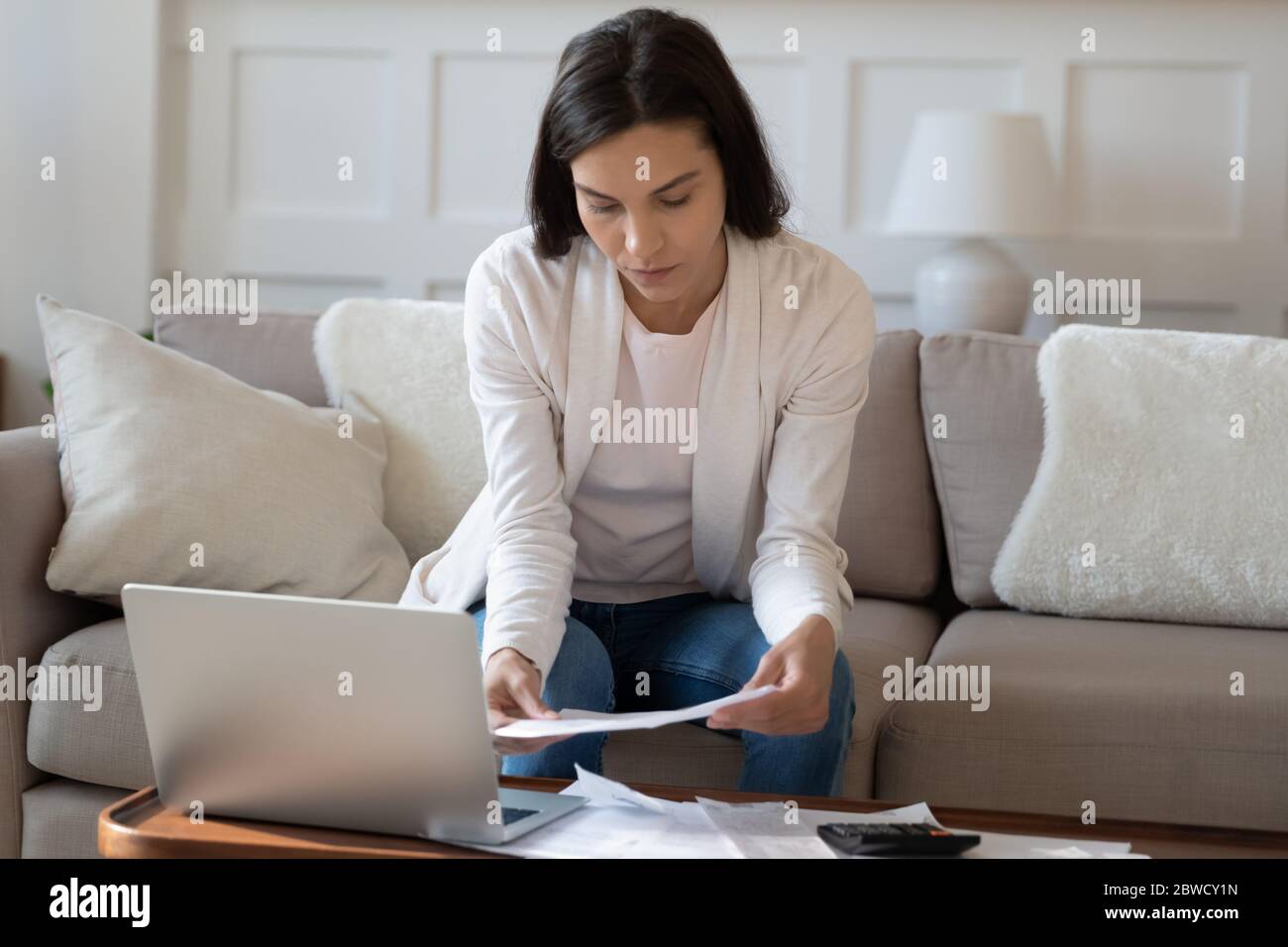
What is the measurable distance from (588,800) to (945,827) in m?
0.27

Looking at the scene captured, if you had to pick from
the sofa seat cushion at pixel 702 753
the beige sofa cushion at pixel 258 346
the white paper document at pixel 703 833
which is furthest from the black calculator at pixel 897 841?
the beige sofa cushion at pixel 258 346

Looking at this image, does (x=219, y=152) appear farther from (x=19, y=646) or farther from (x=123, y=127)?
(x=19, y=646)

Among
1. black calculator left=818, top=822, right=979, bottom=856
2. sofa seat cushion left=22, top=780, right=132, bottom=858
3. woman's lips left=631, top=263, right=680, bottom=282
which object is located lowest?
sofa seat cushion left=22, top=780, right=132, bottom=858

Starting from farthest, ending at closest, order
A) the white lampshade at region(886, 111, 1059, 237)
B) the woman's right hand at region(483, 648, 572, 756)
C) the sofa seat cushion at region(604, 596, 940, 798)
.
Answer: the white lampshade at region(886, 111, 1059, 237) → the sofa seat cushion at region(604, 596, 940, 798) → the woman's right hand at region(483, 648, 572, 756)

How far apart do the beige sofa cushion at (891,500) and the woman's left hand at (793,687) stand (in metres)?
0.76

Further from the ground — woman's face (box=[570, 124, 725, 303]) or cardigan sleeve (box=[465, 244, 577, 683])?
woman's face (box=[570, 124, 725, 303])

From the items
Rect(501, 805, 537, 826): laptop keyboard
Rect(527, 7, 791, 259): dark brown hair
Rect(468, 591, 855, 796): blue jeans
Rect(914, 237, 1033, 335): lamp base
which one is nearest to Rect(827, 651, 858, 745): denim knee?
Rect(468, 591, 855, 796): blue jeans

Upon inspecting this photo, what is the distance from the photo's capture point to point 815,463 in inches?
56.0

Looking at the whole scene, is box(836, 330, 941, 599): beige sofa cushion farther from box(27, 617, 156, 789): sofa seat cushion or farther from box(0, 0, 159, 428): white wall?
box(0, 0, 159, 428): white wall

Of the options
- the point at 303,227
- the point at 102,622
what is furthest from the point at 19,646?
the point at 303,227

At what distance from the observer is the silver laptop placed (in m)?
0.92

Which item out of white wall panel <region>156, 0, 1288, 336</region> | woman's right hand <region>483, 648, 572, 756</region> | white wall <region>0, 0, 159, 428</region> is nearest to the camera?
woman's right hand <region>483, 648, 572, 756</region>

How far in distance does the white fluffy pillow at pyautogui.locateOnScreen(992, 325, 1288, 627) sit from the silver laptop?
3.49 ft
